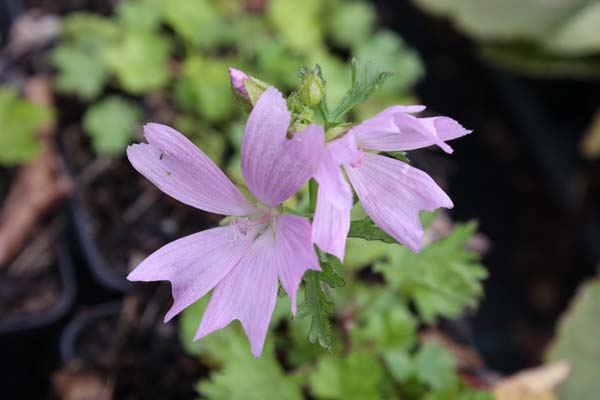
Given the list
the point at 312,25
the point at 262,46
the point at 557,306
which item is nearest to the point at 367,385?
the point at 262,46

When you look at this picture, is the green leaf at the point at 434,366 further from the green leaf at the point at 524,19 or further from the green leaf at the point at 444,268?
the green leaf at the point at 524,19

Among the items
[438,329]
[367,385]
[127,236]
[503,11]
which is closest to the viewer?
[367,385]

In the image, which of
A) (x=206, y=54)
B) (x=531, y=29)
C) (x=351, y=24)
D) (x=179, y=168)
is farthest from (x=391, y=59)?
(x=179, y=168)

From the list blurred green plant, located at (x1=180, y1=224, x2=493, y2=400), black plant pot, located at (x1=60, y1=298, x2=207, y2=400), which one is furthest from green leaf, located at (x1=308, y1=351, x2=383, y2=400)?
black plant pot, located at (x1=60, y1=298, x2=207, y2=400)

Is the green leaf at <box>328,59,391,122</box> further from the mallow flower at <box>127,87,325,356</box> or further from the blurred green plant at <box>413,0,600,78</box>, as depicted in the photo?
the blurred green plant at <box>413,0,600,78</box>

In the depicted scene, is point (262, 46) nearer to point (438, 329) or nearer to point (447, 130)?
point (438, 329)

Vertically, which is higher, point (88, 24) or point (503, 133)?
point (88, 24)

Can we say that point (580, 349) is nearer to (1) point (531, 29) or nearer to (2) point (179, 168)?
(1) point (531, 29)
